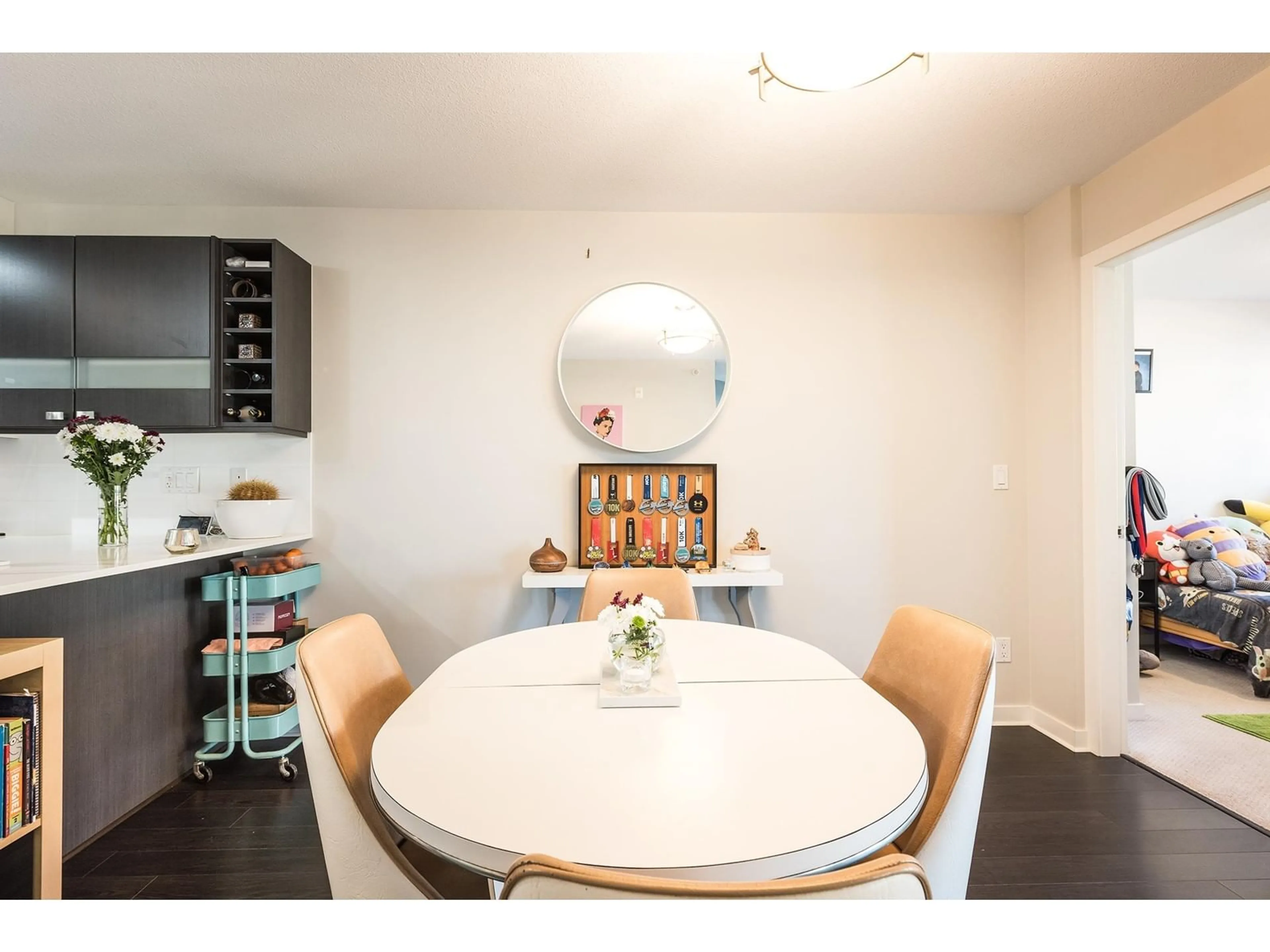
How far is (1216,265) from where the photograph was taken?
13.3 feet

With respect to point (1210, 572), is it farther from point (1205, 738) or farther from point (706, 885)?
point (706, 885)

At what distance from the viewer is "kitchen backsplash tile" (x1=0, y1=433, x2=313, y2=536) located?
9.05 feet

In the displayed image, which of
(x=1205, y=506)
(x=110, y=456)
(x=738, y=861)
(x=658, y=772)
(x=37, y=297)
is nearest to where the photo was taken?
(x=738, y=861)

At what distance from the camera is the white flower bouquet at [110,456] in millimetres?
2092

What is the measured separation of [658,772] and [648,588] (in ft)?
4.38

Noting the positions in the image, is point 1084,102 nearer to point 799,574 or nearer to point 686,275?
point 686,275

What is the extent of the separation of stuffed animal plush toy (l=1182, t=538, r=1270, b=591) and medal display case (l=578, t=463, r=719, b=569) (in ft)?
10.4

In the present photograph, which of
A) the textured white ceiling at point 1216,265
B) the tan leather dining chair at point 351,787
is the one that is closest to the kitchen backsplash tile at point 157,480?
the tan leather dining chair at point 351,787

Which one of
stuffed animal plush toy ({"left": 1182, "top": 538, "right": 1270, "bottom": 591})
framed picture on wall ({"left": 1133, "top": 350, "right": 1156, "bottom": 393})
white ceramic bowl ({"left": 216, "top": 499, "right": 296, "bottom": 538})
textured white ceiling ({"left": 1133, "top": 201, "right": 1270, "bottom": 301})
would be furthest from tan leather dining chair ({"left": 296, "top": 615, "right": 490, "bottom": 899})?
framed picture on wall ({"left": 1133, "top": 350, "right": 1156, "bottom": 393})

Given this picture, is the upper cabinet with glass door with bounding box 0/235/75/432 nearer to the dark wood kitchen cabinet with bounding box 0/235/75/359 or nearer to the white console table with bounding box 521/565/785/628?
the dark wood kitchen cabinet with bounding box 0/235/75/359

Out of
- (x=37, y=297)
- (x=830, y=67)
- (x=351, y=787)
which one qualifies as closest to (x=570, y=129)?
(x=830, y=67)

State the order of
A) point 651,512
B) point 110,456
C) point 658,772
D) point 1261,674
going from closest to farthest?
1. point 658,772
2. point 110,456
3. point 651,512
4. point 1261,674

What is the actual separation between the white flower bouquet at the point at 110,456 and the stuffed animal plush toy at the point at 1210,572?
5.35m
